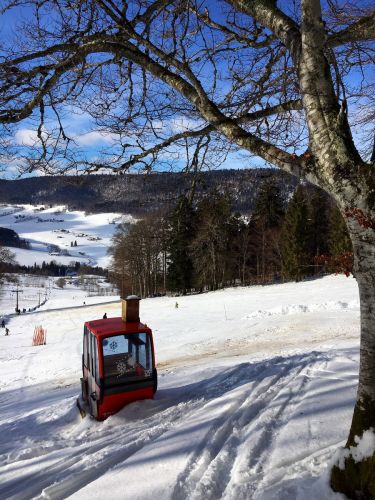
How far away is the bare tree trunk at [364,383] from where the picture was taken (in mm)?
2953

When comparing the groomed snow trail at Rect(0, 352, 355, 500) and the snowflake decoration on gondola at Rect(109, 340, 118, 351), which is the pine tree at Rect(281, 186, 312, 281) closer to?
the groomed snow trail at Rect(0, 352, 355, 500)

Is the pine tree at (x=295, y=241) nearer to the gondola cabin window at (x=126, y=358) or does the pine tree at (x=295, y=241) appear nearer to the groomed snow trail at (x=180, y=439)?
the groomed snow trail at (x=180, y=439)

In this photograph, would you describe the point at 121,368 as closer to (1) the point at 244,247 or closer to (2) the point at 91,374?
(2) the point at 91,374

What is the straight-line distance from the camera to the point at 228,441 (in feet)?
16.3

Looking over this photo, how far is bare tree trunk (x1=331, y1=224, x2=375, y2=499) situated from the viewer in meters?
2.95

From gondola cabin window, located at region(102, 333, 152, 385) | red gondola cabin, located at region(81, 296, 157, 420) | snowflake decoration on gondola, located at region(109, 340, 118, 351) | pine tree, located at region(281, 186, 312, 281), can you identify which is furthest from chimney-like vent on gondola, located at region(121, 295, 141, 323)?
pine tree, located at region(281, 186, 312, 281)

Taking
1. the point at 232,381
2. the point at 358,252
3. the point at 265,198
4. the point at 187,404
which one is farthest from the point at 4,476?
the point at 265,198

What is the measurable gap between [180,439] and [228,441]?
2.08 feet

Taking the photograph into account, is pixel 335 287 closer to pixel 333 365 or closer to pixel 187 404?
pixel 333 365

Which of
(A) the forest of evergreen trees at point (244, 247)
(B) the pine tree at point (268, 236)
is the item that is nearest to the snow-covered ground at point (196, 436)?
(A) the forest of evergreen trees at point (244, 247)

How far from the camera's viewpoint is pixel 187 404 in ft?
22.8

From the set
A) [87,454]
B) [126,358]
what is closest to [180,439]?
[87,454]

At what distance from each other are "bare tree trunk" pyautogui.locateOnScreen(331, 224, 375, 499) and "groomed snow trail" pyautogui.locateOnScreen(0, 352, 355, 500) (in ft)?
2.87

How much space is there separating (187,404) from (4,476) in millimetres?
3085
